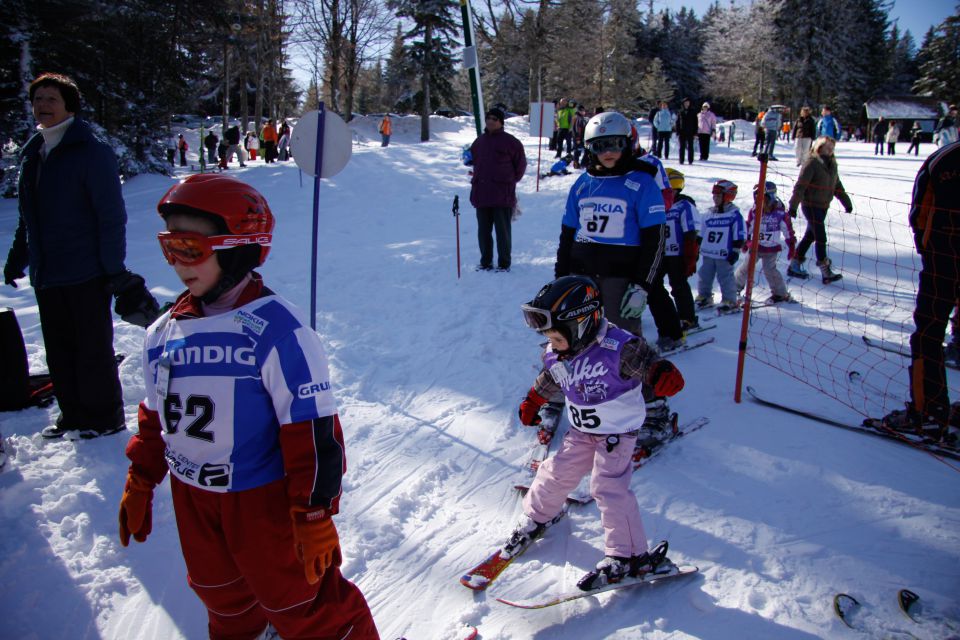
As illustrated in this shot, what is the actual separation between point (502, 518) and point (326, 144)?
4.00 m

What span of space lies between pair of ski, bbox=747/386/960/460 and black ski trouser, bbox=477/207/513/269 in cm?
492

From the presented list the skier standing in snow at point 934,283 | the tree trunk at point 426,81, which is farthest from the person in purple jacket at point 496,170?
the tree trunk at point 426,81

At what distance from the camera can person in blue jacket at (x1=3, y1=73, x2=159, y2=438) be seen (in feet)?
12.5

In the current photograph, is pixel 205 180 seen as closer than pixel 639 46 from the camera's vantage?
Yes

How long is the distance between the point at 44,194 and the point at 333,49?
82.3 ft

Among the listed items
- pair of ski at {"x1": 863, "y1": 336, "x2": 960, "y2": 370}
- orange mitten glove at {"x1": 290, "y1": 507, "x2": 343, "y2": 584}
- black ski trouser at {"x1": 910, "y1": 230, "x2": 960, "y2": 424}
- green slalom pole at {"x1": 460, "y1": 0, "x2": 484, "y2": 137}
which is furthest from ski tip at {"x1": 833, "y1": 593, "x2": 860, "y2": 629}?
green slalom pole at {"x1": 460, "y1": 0, "x2": 484, "y2": 137}

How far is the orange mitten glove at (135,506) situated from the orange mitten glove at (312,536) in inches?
28.6

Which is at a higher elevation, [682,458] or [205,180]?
[205,180]

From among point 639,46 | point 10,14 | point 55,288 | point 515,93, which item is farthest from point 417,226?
point 639,46

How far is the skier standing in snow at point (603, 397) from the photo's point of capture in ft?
9.21

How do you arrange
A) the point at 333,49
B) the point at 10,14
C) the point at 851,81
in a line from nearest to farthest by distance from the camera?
the point at 10,14 → the point at 333,49 → the point at 851,81

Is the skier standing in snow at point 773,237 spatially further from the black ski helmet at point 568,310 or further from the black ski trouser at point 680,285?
the black ski helmet at point 568,310

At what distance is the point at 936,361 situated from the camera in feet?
13.5

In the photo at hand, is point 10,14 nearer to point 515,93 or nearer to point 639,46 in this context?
point 515,93
